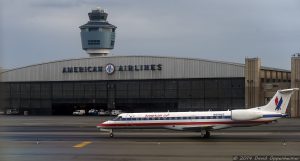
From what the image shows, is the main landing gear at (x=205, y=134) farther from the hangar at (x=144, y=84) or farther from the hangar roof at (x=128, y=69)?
the hangar roof at (x=128, y=69)

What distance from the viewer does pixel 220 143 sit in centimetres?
3659

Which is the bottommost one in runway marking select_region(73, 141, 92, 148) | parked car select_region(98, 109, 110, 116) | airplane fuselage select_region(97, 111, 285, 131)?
parked car select_region(98, 109, 110, 116)

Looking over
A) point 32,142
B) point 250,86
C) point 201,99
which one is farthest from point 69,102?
point 32,142

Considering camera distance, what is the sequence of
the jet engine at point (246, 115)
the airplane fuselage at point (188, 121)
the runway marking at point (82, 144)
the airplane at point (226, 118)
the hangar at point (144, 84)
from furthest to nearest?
the hangar at point (144, 84) → the airplane fuselage at point (188, 121) → the airplane at point (226, 118) → the jet engine at point (246, 115) → the runway marking at point (82, 144)

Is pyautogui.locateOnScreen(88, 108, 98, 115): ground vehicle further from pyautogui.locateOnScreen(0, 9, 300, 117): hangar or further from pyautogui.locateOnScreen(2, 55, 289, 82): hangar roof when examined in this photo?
pyautogui.locateOnScreen(2, 55, 289, 82): hangar roof

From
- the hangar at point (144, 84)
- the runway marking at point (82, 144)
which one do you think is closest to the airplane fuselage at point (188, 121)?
the runway marking at point (82, 144)

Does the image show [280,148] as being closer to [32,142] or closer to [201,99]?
[32,142]

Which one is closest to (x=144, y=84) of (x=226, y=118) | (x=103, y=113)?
(x=103, y=113)

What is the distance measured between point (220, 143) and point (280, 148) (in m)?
5.46

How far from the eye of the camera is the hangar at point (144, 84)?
95.0m

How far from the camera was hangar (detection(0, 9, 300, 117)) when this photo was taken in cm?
9500

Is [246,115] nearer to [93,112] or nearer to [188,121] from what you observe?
[188,121]

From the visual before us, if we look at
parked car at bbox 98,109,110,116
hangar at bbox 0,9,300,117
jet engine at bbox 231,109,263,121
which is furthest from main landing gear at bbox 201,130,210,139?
parked car at bbox 98,109,110,116

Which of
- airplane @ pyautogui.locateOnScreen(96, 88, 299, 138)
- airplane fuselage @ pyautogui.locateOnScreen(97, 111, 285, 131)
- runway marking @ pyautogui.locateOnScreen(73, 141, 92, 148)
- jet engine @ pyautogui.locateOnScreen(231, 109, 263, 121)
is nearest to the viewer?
runway marking @ pyautogui.locateOnScreen(73, 141, 92, 148)
